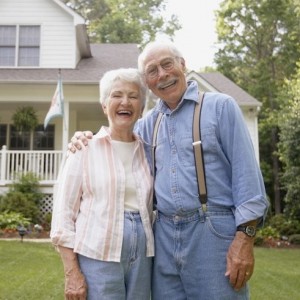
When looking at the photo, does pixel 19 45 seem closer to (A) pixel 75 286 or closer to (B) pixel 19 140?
(B) pixel 19 140

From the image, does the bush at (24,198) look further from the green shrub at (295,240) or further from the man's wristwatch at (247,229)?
the man's wristwatch at (247,229)

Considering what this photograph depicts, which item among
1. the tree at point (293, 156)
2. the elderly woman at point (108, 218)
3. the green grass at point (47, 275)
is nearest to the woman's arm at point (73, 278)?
→ the elderly woman at point (108, 218)

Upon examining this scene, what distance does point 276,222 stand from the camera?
1476cm

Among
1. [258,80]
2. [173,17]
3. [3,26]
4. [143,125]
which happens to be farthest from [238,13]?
[143,125]

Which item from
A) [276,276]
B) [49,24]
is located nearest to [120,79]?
[276,276]

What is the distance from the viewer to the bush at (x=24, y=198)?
12.7 meters

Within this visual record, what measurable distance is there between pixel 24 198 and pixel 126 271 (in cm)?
1105

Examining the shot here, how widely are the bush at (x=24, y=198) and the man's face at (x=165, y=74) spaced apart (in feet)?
34.7

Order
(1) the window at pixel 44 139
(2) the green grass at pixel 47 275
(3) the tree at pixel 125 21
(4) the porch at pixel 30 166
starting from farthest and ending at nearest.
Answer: (3) the tree at pixel 125 21
(1) the window at pixel 44 139
(4) the porch at pixel 30 166
(2) the green grass at pixel 47 275

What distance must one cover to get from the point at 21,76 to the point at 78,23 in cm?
267

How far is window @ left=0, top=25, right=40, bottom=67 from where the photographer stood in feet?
49.8

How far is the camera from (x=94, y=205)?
8.19 ft

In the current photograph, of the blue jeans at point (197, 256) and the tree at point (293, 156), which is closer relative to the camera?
the blue jeans at point (197, 256)

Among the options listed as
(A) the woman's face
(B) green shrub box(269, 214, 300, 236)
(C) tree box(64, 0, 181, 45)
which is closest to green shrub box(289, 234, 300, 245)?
(B) green shrub box(269, 214, 300, 236)
